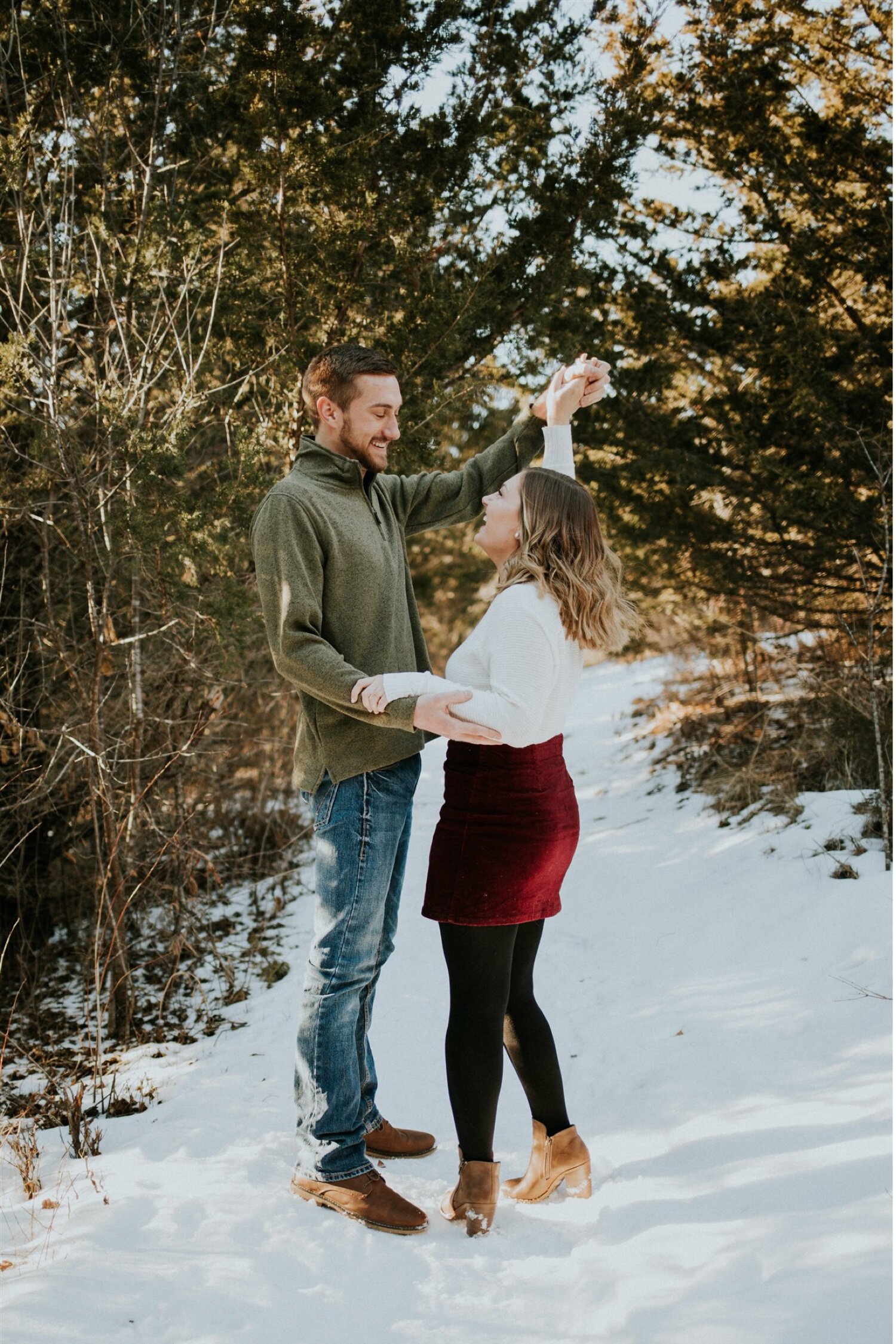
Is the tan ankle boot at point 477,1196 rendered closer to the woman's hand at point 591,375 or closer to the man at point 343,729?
the man at point 343,729

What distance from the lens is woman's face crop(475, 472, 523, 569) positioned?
8.56ft

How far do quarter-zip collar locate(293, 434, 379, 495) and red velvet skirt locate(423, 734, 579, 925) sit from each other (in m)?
0.82

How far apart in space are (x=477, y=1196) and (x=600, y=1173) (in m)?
0.47

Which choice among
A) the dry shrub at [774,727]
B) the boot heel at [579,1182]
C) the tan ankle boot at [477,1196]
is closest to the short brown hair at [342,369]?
the tan ankle boot at [477,1196]

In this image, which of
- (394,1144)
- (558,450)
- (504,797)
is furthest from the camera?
(394,1144)

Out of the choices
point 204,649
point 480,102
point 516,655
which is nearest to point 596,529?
point 516,655

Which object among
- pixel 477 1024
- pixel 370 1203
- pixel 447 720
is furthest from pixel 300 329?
pixel 370 1203

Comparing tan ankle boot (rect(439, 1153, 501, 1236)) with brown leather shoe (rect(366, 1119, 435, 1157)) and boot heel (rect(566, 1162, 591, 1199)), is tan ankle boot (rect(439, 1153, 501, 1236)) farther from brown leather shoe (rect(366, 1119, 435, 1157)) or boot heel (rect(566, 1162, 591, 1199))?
brown leather shoe (rect(366, 1119, 435, 1157))

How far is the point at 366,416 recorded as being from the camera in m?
2.75

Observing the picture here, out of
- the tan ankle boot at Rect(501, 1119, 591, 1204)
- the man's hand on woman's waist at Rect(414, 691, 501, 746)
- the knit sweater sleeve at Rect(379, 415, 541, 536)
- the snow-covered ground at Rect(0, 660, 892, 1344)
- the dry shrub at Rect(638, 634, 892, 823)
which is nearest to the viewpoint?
the snow-covered ground at Rect(0, 660, 892, 1344)

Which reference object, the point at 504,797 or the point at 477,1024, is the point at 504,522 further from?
the point at 477,1024

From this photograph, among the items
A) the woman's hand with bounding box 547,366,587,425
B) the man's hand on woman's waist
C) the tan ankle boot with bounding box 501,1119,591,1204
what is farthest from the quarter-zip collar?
the tan ankle boot with bounding box 501,1119,591,1204

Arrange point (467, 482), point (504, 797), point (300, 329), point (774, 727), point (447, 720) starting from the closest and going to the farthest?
1. point (447, 720)
2. point (504, 797)
3. point (467, 482)
4. point (300, 329)
5. point (774, 727)

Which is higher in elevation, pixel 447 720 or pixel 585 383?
pixel 585 383
